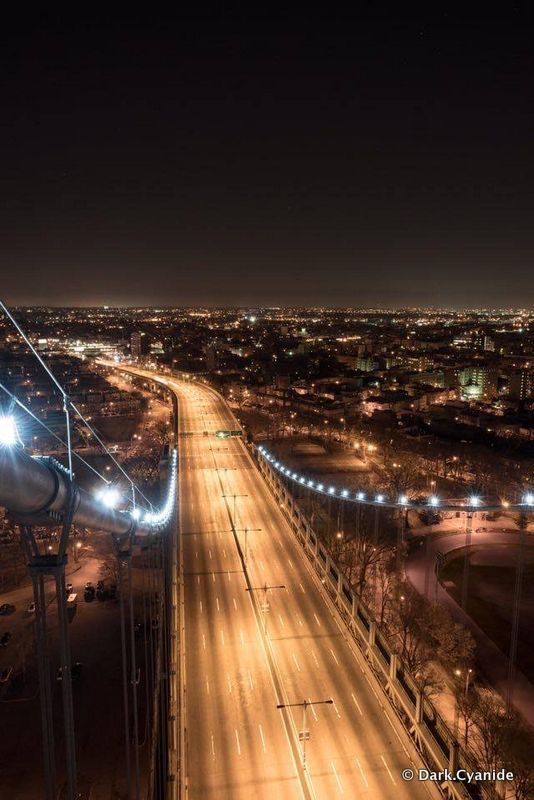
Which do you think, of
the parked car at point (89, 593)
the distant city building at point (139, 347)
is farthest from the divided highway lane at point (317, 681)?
the distant city building at point (139, 347)

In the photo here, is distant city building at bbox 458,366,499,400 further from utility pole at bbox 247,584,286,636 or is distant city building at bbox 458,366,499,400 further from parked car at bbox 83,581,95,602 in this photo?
parked car at bbox 83,581,95,602

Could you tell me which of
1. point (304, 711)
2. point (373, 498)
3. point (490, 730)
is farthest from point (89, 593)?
point (373, 498)

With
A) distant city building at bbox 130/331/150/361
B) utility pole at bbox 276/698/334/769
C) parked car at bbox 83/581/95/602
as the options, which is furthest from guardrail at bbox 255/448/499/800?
distant city building at bbox 130/331/150/361

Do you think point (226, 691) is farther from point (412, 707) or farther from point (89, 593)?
point (89, 593)

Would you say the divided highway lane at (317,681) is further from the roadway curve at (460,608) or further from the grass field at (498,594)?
the grass field at (498,594)

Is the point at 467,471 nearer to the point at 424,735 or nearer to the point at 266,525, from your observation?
the point at 266,525

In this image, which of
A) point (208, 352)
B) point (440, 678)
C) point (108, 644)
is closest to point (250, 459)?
point (108, 644)
